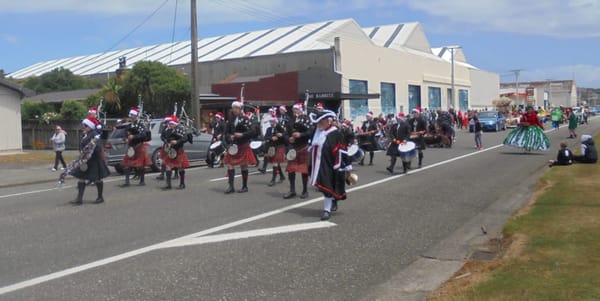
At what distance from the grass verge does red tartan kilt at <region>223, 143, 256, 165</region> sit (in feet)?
18.1

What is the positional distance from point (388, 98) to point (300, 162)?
47796mm

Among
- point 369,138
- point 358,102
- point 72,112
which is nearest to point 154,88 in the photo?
point 72,112

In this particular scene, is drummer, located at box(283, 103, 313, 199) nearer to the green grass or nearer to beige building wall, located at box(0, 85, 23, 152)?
the green grass

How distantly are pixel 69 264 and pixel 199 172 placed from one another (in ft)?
38.3

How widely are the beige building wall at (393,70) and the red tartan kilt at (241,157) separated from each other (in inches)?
1426

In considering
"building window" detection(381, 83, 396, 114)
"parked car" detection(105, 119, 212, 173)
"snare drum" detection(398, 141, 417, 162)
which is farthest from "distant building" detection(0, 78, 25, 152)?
"building window" detection(381, 83, 396, 114)

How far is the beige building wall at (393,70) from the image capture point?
168 ft

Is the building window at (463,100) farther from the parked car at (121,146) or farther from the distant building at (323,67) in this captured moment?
the parked car at (121,146)

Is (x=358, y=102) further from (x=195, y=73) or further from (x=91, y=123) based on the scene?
(x=91, y=123)

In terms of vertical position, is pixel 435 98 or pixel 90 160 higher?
pixel 435 98

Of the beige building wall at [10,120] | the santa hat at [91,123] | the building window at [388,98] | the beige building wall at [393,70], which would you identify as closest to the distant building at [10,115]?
the beige building wall at [10,120]

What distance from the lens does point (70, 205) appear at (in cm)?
1191

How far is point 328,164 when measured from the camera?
9.87 m

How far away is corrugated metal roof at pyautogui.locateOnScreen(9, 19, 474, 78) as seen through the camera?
57750 millimetres
